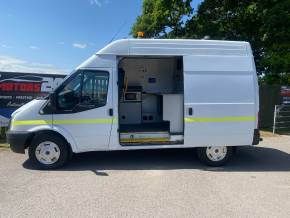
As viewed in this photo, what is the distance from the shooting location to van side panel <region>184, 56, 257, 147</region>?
714 centimetres

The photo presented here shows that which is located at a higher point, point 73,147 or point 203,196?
point 73,147

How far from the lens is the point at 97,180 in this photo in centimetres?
629

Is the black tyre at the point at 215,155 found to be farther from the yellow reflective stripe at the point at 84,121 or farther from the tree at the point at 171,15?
the tree at the point at 171,15

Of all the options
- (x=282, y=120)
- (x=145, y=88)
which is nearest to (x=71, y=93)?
(x=145, y=88)

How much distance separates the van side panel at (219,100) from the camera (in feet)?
23.4

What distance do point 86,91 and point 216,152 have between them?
126 inches

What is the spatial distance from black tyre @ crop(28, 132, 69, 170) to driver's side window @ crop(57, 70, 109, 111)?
81 centimetres

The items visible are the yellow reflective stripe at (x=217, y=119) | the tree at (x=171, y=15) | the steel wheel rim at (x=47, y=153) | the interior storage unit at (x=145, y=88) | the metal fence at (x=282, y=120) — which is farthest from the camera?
the tree at (x=171, y=15)

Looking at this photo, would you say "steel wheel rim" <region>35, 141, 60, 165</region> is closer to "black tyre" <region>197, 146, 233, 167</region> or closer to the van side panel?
the van side panel

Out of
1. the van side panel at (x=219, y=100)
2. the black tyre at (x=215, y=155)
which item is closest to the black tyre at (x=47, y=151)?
the van side panel at (x=219, y=100)

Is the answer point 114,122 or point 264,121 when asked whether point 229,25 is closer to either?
point 264,121

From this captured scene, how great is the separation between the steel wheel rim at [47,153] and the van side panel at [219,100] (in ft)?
9.33

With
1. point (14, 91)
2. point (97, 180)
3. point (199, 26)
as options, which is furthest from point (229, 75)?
point (199, 26)

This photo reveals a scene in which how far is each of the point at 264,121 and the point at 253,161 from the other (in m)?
7.16
